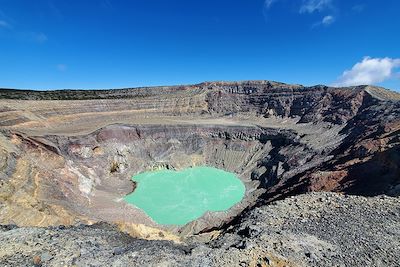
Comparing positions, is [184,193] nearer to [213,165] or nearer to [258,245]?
[213,165]

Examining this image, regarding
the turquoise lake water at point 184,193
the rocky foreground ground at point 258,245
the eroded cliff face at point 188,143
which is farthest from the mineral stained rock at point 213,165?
the turquoise lake water at point 184,193

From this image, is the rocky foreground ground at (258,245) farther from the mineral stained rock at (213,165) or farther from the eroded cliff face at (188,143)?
the eroded cliff face at (188,143)

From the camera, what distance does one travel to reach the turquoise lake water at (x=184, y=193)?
38875 mm

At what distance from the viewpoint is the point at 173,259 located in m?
10.8

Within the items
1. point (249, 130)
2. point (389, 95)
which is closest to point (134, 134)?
point (249, 130)

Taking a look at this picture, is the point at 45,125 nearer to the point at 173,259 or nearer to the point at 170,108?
the point at 170,108

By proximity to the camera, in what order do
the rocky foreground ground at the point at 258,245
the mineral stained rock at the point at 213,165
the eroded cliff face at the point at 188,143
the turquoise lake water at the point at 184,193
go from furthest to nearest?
1. the turquoise lake water at the point at 184,193
2. the eroded cliff face at the point at 188,143
3. the mineral stained rock at the point at 213,165
4. the rocky foreground ground at the point at 258,245

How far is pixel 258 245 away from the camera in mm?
11156

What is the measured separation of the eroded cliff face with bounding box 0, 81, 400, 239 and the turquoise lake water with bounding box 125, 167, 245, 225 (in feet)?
6.07

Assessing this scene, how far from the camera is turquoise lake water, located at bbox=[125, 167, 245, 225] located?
1531 inches

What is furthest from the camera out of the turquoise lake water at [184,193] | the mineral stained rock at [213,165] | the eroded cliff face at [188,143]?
the turquoise lake water at [184,193]

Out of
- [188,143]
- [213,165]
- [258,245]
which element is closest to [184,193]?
[213,165]

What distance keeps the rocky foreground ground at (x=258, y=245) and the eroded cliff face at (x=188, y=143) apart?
18.5 ft

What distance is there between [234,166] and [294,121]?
1879 centimetres
